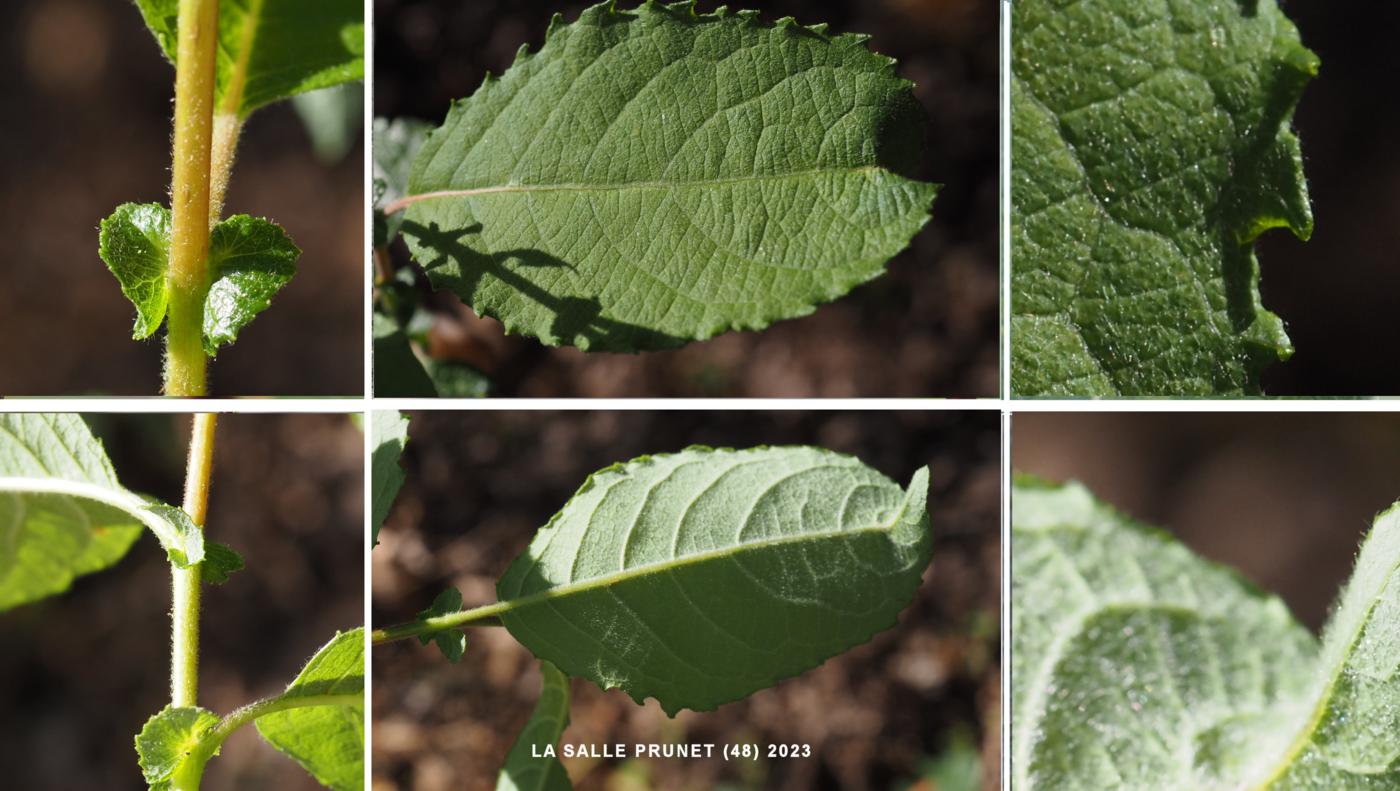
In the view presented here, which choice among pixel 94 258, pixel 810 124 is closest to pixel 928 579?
pixel 810 124

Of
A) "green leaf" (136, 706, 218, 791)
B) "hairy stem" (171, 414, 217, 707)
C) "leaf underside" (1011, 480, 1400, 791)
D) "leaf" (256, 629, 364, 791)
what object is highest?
"hairy stem" (171, 414, 217, 707)

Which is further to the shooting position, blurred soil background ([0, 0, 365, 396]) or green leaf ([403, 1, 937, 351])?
blurred soil background ([0, 0, 365, 396])

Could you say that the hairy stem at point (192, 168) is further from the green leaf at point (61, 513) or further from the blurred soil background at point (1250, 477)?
the blurred soil background at point (1250, 477)

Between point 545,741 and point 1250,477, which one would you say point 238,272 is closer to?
point 545,741

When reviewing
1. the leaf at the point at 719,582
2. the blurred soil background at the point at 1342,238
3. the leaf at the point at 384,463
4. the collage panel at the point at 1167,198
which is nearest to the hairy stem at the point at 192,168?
the leaf at the point at 384,463

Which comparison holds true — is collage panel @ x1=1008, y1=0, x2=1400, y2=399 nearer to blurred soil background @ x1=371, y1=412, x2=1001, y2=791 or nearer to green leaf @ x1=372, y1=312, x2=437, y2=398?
blurred soil background @ x1=371, y1=412, x2=1001, y2=791

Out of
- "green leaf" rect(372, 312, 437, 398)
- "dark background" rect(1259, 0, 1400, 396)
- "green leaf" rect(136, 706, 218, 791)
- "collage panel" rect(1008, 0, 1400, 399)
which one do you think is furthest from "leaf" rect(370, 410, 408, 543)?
"dark background" rect(1259, 0, 1400, 396)

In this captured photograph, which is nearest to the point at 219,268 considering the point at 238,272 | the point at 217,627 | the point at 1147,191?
the point at 238,272
